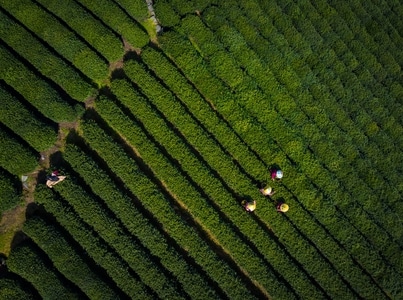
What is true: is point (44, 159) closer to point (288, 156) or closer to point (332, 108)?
point (288, 156)

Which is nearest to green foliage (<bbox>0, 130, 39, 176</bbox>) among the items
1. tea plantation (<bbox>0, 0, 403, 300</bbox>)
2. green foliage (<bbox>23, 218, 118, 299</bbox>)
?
tea plantation (<bbox>0, 0, 403, 300</bbox>)

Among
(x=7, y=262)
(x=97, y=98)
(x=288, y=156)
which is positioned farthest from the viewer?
(x=288, y=156)

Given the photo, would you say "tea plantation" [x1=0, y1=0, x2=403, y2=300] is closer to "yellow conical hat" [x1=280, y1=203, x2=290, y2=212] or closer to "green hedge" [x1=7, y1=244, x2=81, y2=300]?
"green hedge" [x1=7, y1=244, x2=81, y2=300]

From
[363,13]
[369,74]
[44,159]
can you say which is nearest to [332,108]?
[369,74]

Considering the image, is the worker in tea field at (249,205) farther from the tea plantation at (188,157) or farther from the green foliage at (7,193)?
the green foliage at (7,193)

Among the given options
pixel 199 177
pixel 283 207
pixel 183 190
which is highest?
pixel 199 177

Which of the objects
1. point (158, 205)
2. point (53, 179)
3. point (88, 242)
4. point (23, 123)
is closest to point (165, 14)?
point (23, 123)

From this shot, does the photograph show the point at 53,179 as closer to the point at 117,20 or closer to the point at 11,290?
the point at 11,290
